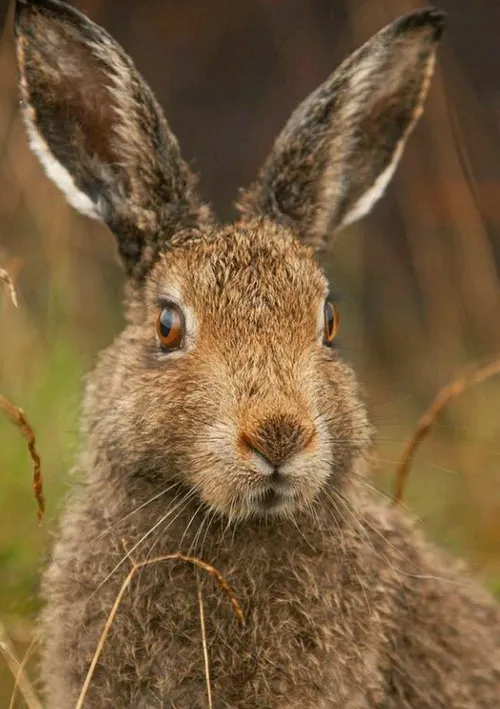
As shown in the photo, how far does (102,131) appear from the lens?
5016 mm

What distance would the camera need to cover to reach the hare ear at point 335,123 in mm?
4949

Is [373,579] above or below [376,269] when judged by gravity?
below

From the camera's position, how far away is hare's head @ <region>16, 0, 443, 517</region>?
421cm

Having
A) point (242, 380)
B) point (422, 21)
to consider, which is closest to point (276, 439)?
point (242, 380)

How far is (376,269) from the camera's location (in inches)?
386

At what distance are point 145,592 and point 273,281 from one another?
3.17ft

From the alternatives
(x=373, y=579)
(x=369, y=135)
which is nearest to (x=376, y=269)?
(x=369, y=135)

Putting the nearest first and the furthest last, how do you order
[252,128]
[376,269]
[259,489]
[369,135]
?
[259,489] < [369,135] < [376,269] < [252,128]

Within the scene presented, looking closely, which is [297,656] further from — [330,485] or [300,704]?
[330,485]

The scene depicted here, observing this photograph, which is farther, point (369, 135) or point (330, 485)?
point (369, 135)

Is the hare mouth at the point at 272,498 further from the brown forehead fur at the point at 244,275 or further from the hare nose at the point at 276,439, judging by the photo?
the brown forehead fur at the point at 244,275

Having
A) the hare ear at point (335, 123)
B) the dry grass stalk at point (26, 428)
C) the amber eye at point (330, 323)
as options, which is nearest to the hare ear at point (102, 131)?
the hare ear at point (335, 123)

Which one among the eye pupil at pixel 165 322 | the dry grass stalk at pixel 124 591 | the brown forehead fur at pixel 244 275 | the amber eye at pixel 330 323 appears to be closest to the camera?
the dry grass stalk at pixel 124 591

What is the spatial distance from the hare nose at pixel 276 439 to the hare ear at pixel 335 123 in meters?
1.08
